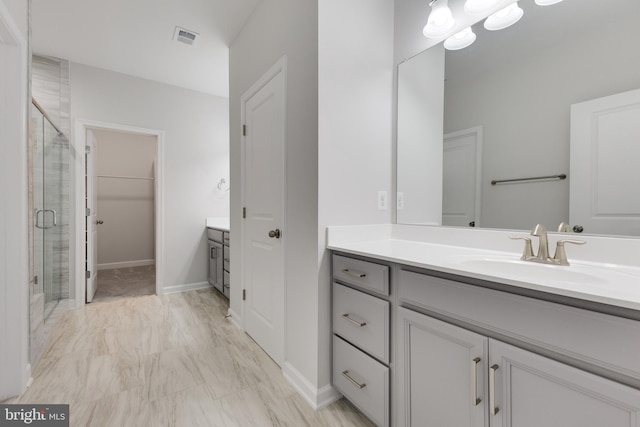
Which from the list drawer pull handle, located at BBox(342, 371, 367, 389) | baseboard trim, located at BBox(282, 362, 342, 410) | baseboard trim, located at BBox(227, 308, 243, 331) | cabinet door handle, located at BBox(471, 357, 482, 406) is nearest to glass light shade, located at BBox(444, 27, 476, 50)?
cabinet door handle, located at BBox(471, 357, 482, 406)

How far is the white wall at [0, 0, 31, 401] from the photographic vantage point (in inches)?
59.9

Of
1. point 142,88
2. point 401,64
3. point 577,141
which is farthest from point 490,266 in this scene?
point 142,88

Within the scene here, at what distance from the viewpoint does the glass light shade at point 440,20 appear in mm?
1481

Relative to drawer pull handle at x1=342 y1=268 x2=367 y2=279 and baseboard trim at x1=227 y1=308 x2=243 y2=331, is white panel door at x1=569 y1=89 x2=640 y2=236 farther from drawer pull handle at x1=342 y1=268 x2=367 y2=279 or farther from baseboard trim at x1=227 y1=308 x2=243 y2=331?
baseboard trim at x1=227 y1=308 x2=243 y2=331

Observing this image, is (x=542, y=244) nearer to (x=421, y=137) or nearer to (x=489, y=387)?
Answer: (x=489, y=387)

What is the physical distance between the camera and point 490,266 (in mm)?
1175

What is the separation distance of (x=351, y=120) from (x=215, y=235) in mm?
2493

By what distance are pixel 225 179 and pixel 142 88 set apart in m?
1.42

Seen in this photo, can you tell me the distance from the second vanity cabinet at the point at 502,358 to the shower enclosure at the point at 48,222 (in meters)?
2.54

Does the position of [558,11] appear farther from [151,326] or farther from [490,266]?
[151,326]

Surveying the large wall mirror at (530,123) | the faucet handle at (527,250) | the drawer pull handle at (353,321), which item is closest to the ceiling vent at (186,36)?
the large wall mirror at (530,123)

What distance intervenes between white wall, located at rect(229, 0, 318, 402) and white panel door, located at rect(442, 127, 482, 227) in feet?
2.45

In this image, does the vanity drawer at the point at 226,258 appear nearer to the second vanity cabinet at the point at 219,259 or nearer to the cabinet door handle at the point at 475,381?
the second vanity cabinet at the point at 219,259

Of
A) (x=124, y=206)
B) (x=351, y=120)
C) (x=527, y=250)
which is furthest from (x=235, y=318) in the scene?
(x=124, y=206)
